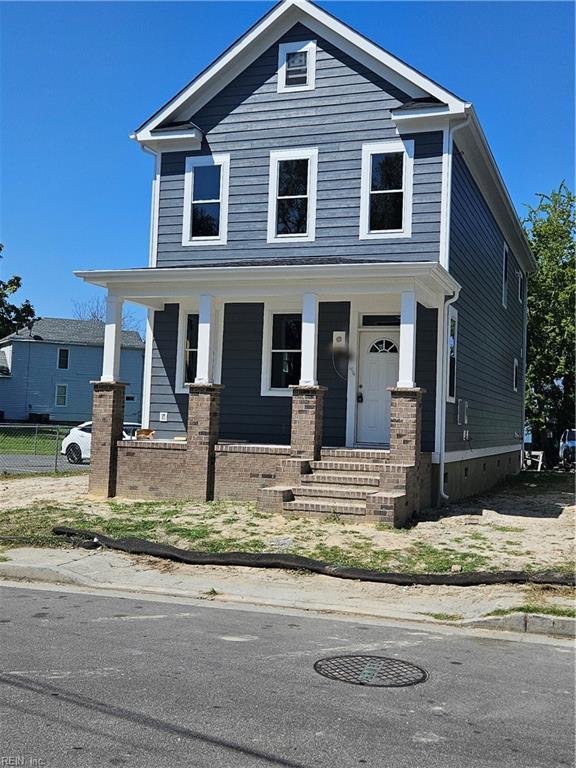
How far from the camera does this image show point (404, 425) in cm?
1265

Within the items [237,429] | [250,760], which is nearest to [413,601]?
[250,760]

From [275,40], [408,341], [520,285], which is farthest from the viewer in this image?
[520,285]

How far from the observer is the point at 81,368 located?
162ft

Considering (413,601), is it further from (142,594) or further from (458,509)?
(458,509)

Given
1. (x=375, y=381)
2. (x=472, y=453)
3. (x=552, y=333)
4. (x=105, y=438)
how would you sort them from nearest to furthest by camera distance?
(x=105, y=438) < (x=375, y=381) < (x=472, y=453) < (x=552, y=333)

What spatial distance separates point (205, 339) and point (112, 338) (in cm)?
187

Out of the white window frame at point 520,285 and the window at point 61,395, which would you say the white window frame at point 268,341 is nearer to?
the white window frame at point 520,285

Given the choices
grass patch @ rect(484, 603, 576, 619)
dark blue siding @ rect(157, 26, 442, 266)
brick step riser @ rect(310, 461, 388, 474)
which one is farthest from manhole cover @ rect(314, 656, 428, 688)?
dark blue siding @ rect(157, 26, 442, 266)

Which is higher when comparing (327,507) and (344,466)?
(344,466)

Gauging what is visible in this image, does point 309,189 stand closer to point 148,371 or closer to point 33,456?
point 148,371

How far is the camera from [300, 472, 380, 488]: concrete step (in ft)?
40.9

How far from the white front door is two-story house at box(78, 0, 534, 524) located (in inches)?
1.4

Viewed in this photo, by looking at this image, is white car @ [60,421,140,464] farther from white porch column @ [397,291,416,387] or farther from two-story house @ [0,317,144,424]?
two-story house @ [0,317,144,424]

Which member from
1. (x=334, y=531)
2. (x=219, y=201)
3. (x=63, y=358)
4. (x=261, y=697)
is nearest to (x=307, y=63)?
(x=219, y=201)
